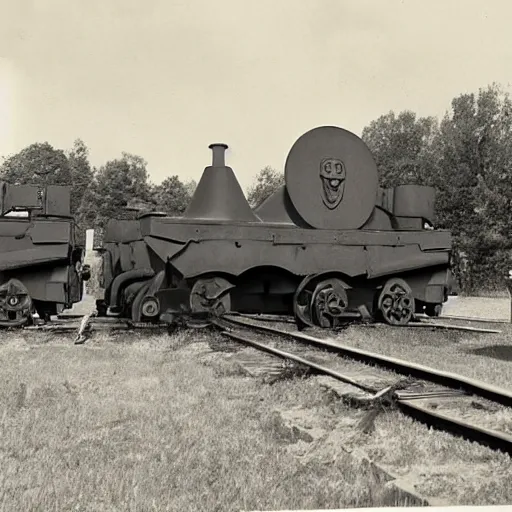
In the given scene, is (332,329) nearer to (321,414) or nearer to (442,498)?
(321,414)

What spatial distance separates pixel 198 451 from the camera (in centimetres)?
380

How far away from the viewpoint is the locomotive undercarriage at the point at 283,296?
10438mm

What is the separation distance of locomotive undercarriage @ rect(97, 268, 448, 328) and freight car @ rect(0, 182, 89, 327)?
3.85 ft

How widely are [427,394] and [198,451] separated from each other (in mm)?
2211

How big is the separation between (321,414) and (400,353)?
11.7 ft

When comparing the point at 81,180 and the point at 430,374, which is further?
the point at 81,180

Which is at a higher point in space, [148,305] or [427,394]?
[148,305]

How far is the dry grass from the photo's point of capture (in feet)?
9.99

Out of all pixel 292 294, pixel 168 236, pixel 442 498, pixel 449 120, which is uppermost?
pixel 449 120

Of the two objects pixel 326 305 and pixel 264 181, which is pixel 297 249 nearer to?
pixel 326 305

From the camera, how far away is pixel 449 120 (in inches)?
1264

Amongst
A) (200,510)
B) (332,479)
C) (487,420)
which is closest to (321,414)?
Result: (487,420)

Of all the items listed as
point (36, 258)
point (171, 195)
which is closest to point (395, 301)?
point (36, 258)

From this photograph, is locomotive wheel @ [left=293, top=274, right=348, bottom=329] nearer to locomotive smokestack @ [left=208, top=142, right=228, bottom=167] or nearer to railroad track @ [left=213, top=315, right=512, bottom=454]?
locomotive smokestack @ [left=208, top=142, right=228, bottom=167]
